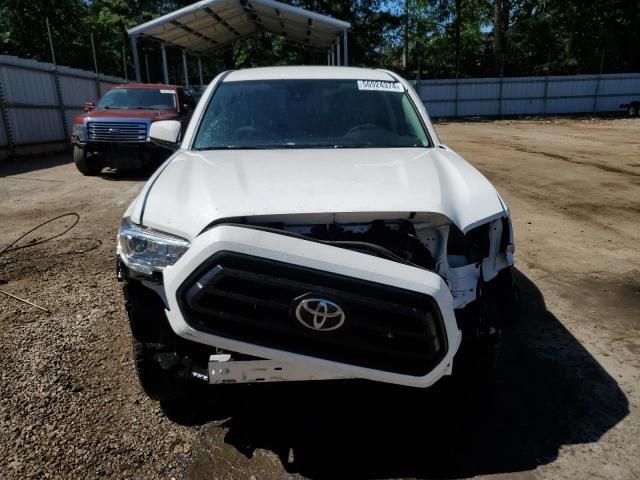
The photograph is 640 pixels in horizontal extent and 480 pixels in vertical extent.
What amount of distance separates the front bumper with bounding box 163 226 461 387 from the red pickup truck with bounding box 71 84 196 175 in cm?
758

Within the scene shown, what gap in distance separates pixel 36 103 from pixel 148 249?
13495 millimetres

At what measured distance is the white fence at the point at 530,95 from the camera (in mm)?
28391

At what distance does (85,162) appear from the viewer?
942 cm

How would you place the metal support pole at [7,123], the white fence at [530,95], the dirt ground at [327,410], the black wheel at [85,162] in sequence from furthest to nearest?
the white fence at [530,95], the metal support pole at [7,123], the black wheel at [85,162], the dirt ground at [327,410]

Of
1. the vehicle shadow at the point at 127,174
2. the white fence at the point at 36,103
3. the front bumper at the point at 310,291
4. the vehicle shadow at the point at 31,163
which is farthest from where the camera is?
the white fence at the point at 36,103

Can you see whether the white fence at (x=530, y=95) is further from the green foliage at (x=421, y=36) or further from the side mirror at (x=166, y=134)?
the side mirror at (x=166, y=134)

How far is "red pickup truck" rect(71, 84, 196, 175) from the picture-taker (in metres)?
8.76

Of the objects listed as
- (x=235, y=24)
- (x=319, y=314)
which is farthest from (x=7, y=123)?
(x=319, y=314)

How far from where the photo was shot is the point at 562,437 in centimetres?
231

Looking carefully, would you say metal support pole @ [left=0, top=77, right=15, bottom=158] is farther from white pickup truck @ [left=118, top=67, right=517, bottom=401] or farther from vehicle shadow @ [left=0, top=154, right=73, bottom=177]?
white pickup truck @ [left=118, top=67, right=517, bottom=401]

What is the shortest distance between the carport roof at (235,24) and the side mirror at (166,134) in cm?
964

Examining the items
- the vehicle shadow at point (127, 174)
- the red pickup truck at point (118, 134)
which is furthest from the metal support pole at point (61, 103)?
the red pickup truck at point (118, 134)

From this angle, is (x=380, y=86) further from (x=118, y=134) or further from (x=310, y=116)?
(x=118, y=134)

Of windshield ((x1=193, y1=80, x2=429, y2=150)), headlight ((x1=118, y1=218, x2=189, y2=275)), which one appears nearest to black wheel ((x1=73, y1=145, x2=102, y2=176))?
windshield ((x1=193, y1=80, x2=429, y2=150))
